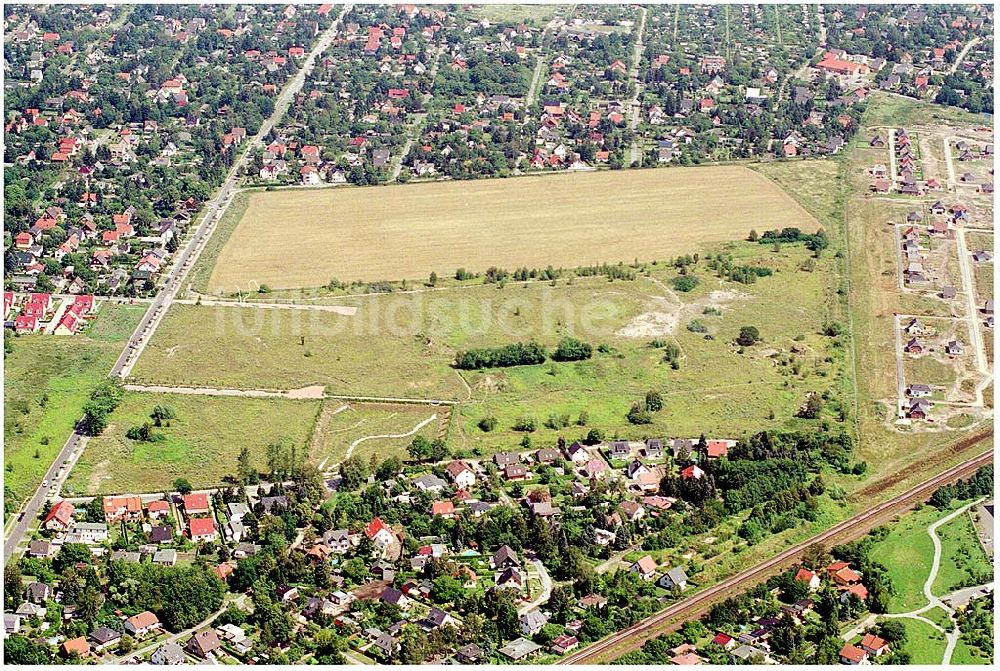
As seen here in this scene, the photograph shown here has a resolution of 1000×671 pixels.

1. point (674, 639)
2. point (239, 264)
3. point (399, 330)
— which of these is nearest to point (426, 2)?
point (239, 264)

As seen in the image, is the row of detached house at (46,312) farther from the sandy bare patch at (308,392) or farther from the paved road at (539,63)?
the paved road at (539,63)

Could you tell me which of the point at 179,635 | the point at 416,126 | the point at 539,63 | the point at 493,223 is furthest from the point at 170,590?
the point at 539,63

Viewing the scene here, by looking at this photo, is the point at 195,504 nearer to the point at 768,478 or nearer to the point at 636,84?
the point at 768,478

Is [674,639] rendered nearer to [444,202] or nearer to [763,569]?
[763,569]

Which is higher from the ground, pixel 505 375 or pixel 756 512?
pixel 505 375

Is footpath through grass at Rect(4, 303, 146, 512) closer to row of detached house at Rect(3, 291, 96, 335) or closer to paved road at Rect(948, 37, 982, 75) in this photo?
row of detached house at Rect(3, 291, 96, 335)

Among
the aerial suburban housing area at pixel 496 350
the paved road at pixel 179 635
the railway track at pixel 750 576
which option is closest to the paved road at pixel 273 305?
the aerial suburban housing area at pixel 496 350
